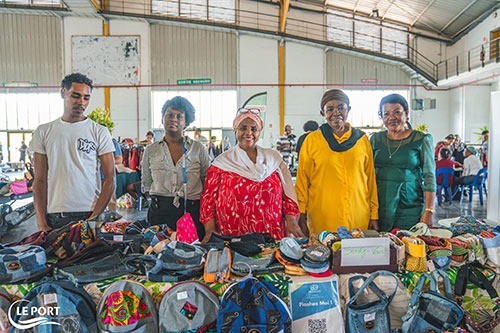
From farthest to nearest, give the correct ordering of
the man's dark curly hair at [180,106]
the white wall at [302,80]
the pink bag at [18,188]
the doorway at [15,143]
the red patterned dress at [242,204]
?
the doorway at [15,143], the white wall at [302,80], the pink bag at [18,188], the man's dark curly hair at [180,106], the red patterned dress at [242,204]

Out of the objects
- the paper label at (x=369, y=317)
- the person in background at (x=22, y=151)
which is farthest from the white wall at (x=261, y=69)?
the paper label at (x=369, y=317)

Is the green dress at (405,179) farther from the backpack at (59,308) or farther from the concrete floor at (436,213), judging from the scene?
Answer: the concrete floor at (436,213)

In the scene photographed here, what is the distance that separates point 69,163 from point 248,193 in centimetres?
111

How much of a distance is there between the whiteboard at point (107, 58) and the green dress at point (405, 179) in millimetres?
13363

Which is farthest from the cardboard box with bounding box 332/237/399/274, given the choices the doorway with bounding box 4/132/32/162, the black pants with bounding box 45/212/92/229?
the doorway with bounding box 4/132/32/162

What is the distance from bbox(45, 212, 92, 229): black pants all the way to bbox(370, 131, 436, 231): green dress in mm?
1938

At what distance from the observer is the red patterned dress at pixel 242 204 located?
221 centimetres

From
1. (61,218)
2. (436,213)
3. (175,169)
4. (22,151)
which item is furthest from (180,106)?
(22,151)

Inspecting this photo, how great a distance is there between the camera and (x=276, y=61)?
572 inches

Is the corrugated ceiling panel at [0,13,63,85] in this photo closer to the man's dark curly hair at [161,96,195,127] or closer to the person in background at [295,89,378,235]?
the man's dark curly hair at [161,96,195,127]

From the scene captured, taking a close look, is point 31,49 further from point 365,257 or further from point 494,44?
point 494,44

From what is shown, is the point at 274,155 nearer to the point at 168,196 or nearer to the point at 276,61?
the point at 168,196

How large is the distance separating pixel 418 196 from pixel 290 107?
493 inches

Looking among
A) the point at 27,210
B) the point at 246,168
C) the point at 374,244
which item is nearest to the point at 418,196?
the point at 374,244
